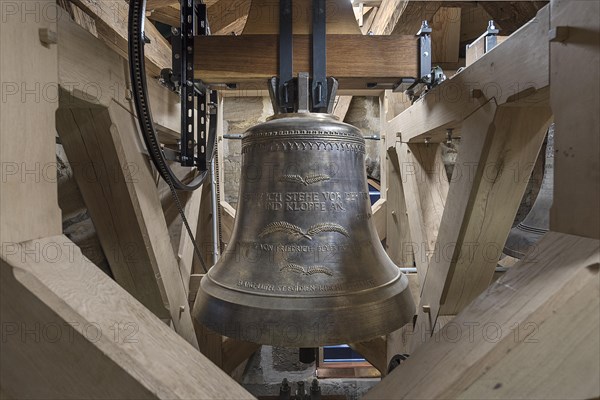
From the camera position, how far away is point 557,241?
70 centimetres

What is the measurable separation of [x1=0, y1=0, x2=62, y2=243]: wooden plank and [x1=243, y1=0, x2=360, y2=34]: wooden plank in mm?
786

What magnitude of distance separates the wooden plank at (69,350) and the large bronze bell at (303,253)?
388mm

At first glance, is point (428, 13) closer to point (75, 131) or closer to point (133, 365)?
point (75, 131)

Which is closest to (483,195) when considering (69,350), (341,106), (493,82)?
(493,82)

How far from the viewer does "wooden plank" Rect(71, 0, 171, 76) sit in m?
1.67

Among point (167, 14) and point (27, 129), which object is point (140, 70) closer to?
point (27, 129)

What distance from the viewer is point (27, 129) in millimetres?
722

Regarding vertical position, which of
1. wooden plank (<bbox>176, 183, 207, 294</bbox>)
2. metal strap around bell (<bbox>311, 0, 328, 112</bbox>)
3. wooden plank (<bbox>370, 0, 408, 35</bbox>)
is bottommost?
wooden plank (<bbox>176, 183, 207, 294</bbox>)

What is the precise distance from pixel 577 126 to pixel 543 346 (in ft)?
1.22

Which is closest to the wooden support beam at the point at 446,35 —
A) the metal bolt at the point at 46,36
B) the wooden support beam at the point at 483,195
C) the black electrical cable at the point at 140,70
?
the wooden support beam at the point at 483,195

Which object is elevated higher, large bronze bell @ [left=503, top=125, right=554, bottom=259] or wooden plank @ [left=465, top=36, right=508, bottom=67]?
wooden plank @ [left=465, top=36, right=508, bottom=67]

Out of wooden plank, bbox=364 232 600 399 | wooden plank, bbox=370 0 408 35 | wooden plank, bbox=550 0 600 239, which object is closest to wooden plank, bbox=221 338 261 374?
wooden plank, bbox=370 0 408 35

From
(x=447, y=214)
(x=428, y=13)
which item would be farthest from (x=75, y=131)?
(x=428, y=13)

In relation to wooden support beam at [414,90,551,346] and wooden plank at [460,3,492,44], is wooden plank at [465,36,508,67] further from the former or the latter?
wooden plank at [460,3,492,44]
